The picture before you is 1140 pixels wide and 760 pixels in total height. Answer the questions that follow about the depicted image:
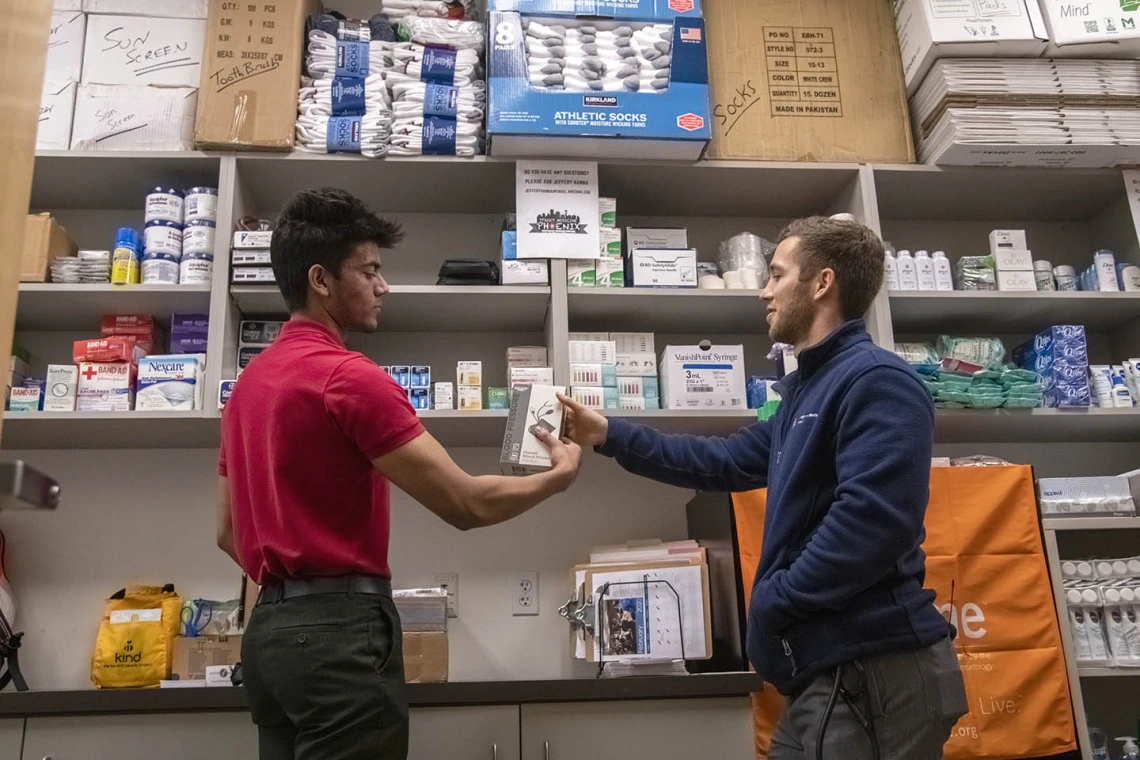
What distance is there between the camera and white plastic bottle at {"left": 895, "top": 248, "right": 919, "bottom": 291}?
2.79m

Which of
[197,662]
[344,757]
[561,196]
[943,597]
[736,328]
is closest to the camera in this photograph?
[344,757]

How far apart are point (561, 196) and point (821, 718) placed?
5.71 feet

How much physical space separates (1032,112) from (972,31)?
1.03ft

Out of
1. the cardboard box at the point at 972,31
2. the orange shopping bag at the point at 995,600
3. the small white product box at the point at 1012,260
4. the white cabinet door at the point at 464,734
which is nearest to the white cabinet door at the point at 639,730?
the white cabinet door at the point at 464,734

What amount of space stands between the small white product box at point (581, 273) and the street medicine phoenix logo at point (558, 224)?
0.29 ft

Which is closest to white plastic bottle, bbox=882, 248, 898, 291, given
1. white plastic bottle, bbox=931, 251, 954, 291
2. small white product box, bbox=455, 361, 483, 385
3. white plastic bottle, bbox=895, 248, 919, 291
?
white plastic bottle, bbox=895, 248, 919, 291

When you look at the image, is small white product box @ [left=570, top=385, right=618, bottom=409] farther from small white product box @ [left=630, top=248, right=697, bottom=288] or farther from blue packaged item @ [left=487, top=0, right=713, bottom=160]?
blue packaged item @ [left=487, top=0, right=713, bottom=160]

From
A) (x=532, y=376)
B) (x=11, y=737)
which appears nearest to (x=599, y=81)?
(x=532, y=376)

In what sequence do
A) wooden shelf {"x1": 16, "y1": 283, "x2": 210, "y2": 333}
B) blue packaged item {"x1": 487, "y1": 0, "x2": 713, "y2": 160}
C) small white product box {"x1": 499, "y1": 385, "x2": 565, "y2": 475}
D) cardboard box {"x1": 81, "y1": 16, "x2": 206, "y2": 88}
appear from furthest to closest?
cardboard box {"x1": 81, "y1": 16, "x2": 206, "y2": 88}, blue packaged item {"x1": 487, "y1": 0, "x2": 713, "y2": 160}, wooden shelf {"x1": 16, "y1": 283, "x2": 210, "y2": 333}, small white product box {"x1": 499, "y1": 385, "x2": 565, "y2": 475}

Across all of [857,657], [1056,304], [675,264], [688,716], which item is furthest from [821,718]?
[1056,304]

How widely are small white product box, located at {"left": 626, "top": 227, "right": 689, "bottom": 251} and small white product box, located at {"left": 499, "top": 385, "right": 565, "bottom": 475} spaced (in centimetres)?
100

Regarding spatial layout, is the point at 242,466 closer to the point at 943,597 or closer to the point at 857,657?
the point at 857,657

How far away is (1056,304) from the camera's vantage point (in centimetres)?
286

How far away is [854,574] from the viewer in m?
1.42
